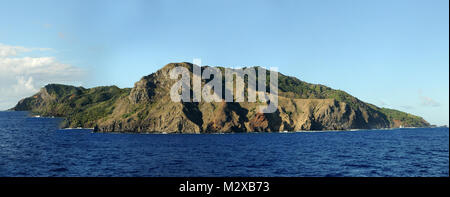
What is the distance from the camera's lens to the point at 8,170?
184 ft

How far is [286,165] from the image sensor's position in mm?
62719
